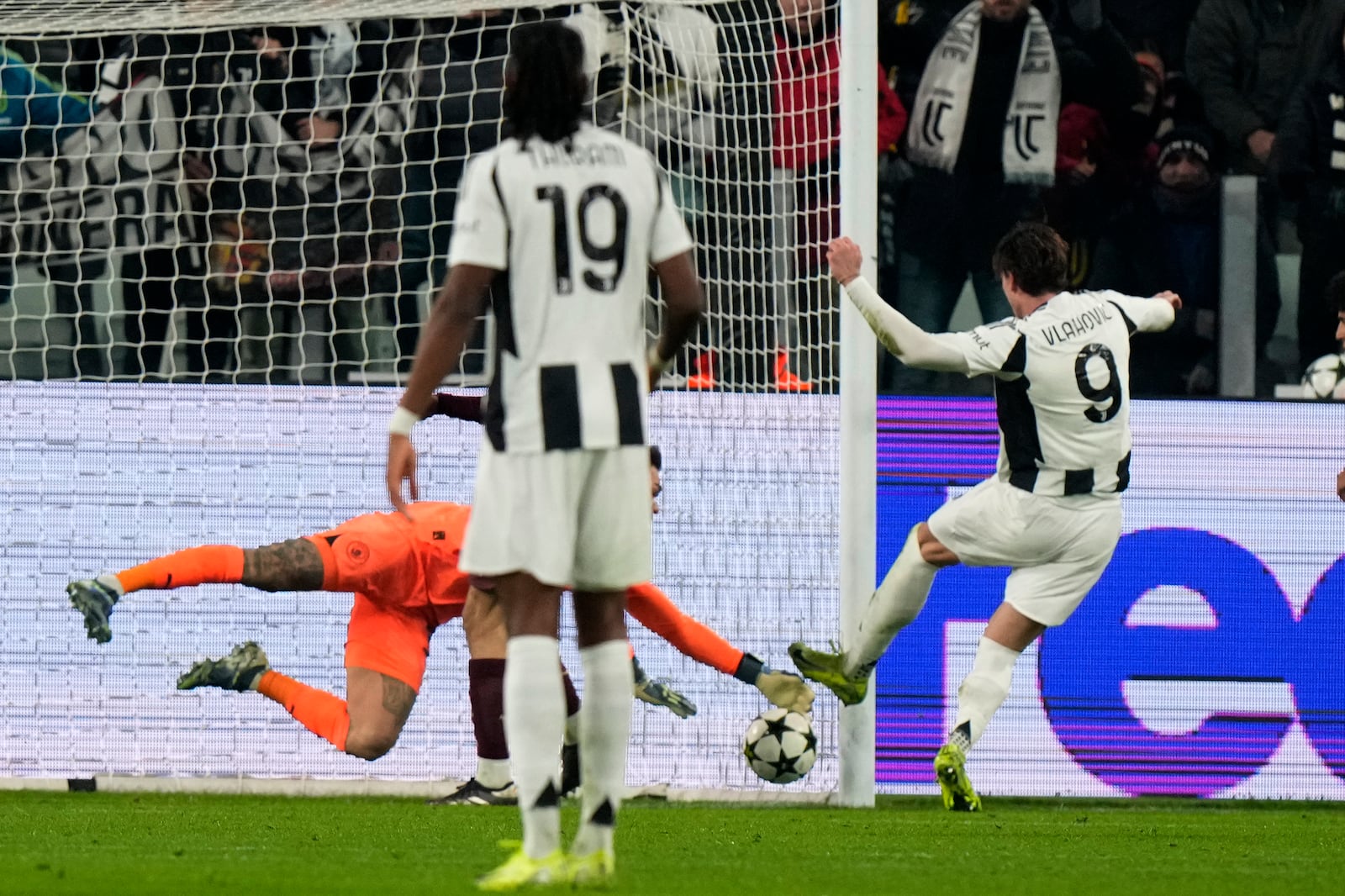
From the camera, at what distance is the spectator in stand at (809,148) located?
783 centimetres

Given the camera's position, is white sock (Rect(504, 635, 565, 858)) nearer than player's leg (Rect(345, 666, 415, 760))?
Yes

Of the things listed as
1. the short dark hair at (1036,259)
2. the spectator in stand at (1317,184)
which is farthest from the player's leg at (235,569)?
the spectator in stand at (1317,184)

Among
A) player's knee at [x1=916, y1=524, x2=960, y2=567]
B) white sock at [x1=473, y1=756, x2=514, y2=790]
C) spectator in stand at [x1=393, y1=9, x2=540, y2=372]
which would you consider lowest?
white sock at [x1=473, y1=756, x2=514, y2=790]

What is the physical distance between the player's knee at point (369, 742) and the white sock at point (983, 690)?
A: 214cm

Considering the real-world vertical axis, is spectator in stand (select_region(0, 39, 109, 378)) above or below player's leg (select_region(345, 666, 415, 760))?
above

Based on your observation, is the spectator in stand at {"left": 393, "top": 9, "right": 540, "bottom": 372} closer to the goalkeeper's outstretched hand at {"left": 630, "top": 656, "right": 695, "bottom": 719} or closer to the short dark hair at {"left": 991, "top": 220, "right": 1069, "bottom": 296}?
the goalkeeper's outstretched hand at {"left": 630, "top": 656, "right": 695, "bottom": 719}

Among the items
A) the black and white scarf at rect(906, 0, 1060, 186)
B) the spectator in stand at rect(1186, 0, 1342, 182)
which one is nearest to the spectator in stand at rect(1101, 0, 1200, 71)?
the spectator in stand at rect(1186, 0, 1342, 182)

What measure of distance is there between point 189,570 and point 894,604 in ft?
8.45

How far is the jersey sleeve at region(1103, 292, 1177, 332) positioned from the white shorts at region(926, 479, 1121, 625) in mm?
625

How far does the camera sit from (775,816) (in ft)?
21.5

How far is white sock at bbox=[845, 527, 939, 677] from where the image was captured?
687 centimetres

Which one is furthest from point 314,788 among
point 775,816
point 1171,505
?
point 1171,505

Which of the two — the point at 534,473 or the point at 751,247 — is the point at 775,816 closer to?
the point at 751,247

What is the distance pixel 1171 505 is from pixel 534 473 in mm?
4947
